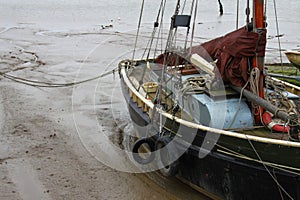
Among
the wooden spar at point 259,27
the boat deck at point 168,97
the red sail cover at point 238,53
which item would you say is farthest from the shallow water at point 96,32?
the wooden spar at point 259,27

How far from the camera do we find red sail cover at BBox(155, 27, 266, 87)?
27.2 ft

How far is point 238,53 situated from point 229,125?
4.62 feet

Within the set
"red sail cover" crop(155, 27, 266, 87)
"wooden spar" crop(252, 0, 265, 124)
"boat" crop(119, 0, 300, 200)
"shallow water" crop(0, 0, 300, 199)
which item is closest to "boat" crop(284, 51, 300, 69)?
"boat" crop(119, 0, 300, 200)

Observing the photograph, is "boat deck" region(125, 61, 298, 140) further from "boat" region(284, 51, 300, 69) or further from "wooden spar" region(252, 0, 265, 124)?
"boat" region(284, 51, 300, 69)

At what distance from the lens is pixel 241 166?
7.33 m

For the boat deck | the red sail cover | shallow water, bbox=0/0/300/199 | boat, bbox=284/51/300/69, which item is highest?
the red sail cover

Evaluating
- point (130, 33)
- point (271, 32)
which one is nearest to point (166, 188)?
point (130, 33)

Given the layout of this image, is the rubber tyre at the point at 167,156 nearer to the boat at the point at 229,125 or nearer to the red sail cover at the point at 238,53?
the boat at the point at 229,125

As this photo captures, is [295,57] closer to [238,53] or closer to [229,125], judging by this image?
[238,53]

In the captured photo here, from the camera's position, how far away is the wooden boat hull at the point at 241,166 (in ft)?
22.9

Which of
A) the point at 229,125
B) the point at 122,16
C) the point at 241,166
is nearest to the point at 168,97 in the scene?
the point at 229,125

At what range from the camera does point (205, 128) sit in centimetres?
773

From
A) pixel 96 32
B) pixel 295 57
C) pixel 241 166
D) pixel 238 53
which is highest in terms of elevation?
pixel 238 53

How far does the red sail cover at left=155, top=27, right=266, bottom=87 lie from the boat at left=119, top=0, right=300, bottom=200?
0.06 ft
